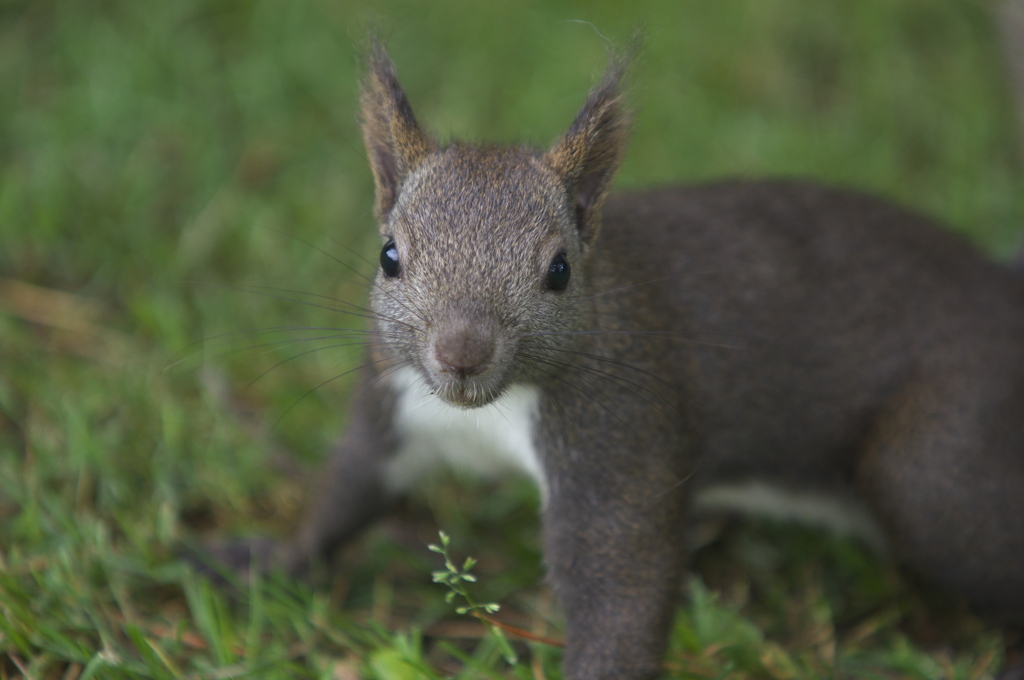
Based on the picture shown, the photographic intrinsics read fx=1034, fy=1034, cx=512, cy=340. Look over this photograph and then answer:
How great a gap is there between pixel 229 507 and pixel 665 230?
2.34m

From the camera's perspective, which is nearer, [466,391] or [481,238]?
[466,391]

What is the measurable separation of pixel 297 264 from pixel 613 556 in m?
2.79

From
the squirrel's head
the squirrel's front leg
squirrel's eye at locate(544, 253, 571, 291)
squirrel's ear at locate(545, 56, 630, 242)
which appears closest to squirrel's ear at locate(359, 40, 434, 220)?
the squirrel's head

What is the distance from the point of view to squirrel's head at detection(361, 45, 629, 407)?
127 inches

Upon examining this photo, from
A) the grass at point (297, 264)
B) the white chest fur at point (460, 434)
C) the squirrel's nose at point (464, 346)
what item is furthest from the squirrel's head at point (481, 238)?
the grass at point (297, 264)

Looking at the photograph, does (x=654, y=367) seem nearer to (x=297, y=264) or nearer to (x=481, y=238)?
(x=481, y=238)

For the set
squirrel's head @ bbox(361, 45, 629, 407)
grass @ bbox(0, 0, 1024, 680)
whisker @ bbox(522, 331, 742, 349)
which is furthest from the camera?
grass @ bbox(0, 0, 1024, 680)

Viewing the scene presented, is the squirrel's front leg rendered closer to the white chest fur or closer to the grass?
the white chest fur

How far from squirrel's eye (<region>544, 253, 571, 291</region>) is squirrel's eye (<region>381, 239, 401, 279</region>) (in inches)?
20.2

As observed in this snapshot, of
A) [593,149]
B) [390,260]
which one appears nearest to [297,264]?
[390,260]

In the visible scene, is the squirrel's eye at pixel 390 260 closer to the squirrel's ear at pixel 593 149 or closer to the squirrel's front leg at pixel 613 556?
the squirrel's ear at pixel 593 149

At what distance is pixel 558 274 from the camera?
344 cm

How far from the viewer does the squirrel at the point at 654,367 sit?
3395 mm

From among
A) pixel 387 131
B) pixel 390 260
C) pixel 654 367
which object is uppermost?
pixel 387 131
